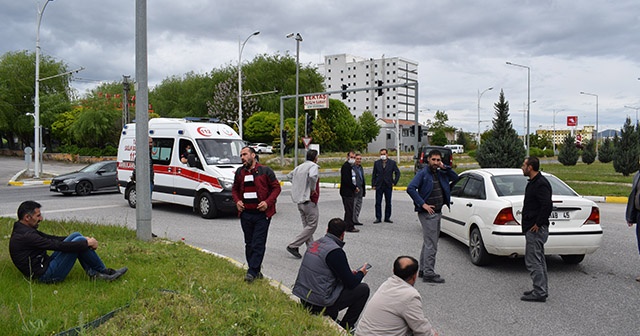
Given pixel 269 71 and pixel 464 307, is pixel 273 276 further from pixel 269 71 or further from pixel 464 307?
pixel 269 71

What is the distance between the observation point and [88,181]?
19422mm

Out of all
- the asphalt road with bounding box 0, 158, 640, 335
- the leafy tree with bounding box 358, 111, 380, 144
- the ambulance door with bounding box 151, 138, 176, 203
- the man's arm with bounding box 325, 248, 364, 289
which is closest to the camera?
the man's arm with bounding box 325, 248, 364, 289

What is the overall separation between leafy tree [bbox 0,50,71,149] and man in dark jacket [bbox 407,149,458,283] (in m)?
54.7

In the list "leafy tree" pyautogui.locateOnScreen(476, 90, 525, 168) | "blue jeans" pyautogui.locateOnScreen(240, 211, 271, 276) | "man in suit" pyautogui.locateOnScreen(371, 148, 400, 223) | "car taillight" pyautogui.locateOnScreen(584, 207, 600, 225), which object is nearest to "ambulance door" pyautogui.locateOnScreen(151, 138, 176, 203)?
→ "man in suit" pyautogui.locateOnScreen(371, 148, 400, 223)

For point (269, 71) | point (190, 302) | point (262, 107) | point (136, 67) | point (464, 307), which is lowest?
point (464, 307)

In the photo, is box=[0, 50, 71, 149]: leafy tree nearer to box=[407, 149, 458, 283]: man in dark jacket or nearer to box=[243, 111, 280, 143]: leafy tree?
box=[243, 111, 280, 143]: leafy tree

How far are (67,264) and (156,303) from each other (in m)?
1.41

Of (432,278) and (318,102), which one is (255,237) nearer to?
(432,278)

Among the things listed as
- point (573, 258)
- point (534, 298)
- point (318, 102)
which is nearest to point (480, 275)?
point (534, 298)

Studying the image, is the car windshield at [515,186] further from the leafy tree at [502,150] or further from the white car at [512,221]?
the leafy tree at [502,150]

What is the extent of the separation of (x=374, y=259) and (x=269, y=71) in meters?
65.8

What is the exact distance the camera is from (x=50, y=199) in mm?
17938

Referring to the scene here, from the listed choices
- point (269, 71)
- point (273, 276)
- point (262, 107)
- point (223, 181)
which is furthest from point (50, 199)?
point (269, 71)

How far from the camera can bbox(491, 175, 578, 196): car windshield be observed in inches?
303
